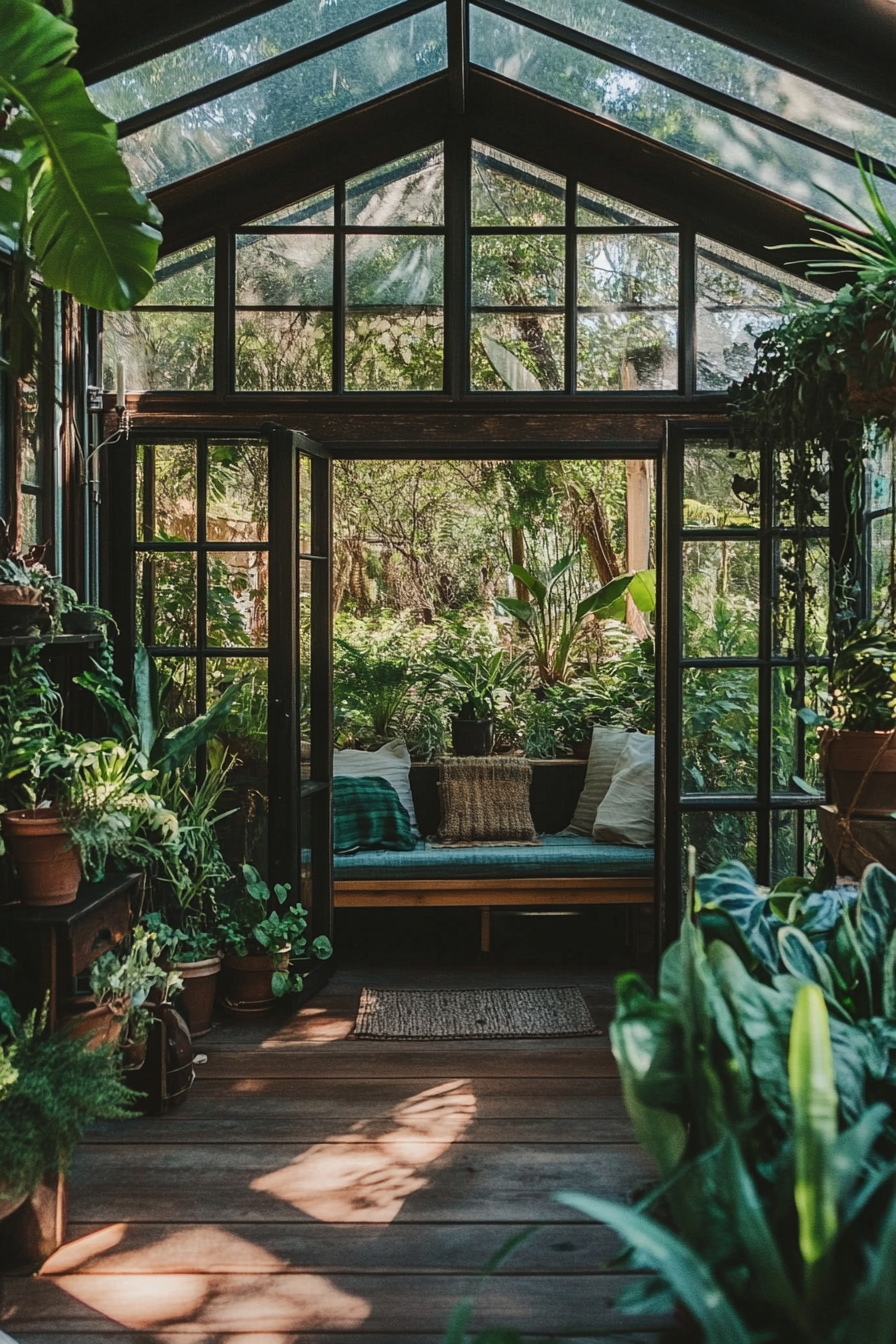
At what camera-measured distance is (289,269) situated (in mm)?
4660

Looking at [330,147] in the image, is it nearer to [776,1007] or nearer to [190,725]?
[190,725]

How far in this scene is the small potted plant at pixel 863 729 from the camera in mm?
3078

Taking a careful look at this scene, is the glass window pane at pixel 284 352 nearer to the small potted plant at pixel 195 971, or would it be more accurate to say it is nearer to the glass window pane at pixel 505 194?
the glass window pane at pixel 505 194

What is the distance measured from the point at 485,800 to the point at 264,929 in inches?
67.4

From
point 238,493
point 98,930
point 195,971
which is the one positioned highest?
point 238,493

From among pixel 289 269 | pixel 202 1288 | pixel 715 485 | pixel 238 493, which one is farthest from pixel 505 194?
pixel 202 1288

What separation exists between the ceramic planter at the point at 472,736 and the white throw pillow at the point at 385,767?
1.22 feet

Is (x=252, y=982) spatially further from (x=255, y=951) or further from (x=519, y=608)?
(x=519, y=608)

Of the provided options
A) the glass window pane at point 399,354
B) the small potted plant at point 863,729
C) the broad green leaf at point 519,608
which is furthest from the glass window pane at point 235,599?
the broad green leaf at point 519,608

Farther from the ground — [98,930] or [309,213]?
[309,213]

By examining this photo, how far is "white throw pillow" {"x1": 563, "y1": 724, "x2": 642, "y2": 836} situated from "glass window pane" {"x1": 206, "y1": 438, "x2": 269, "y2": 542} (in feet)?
7.40

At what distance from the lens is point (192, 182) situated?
14.3 feet

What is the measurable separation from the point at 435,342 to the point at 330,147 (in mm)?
855

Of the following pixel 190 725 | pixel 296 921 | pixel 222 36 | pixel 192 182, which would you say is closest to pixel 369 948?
pixel 296 921
